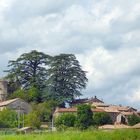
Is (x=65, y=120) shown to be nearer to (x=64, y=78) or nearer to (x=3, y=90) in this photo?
(x=64, y=78)

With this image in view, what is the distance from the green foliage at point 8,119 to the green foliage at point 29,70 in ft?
28.8

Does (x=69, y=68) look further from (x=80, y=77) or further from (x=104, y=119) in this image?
(x=104, y=119)

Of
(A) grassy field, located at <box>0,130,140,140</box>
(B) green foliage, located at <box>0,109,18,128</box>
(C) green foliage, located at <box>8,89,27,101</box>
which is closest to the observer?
(A) grassy field, located at <box>0,130,140,140</box>

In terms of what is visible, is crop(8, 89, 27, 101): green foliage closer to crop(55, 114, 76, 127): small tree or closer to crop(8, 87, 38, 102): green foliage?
crop(8, 87, 38, 102): green foliage

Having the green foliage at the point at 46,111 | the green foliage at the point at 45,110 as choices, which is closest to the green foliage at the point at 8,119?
the green foliage at the point at 45,110

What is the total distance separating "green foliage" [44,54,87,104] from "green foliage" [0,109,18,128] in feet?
20.6

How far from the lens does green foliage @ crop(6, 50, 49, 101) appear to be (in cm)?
6988

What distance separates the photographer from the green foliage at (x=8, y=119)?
5591cm

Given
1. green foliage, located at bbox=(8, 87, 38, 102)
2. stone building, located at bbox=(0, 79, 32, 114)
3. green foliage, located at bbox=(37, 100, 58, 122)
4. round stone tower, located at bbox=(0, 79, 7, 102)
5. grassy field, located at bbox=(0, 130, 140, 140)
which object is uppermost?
round stone tower, located at bbox=(0, 79, 7, 102)

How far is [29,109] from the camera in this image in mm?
66688

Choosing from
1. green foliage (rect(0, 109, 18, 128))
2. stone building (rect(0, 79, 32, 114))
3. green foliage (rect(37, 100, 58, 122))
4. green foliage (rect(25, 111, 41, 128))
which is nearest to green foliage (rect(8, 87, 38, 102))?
stone building (rect(0, 79, 32, 114))

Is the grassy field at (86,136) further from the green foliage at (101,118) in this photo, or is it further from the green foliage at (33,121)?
the green foliage at (101,118)

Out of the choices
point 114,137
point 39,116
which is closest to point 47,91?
point 39,116

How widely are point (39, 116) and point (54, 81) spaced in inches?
359
